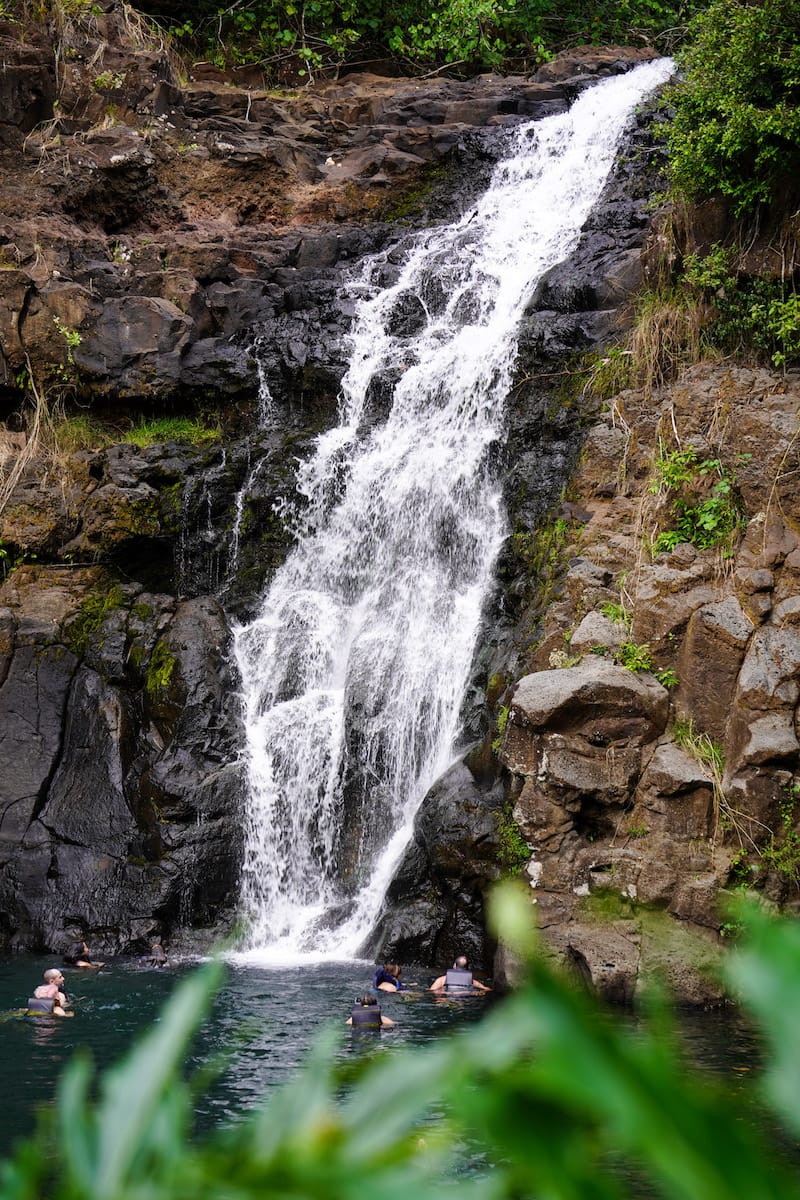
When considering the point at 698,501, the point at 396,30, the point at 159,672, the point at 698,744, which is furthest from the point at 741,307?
the point at 396,30

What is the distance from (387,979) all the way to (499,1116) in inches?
405

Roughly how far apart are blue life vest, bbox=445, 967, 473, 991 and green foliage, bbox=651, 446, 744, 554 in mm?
5010

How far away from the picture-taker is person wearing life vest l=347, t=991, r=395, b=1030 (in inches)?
366

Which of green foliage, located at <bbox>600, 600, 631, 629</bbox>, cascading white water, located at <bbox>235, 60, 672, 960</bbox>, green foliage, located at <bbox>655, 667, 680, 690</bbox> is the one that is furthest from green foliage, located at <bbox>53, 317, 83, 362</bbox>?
green foliage, located at <bbox>655, 667, 680, 690</bbox>

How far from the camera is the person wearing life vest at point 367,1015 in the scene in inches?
366

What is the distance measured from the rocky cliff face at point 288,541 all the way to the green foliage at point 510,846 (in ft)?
0.17

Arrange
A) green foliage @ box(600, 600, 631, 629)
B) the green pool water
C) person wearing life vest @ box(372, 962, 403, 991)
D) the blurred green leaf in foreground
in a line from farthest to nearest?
green foliage @ box(600, 600, 631, 629), person wearing life vest @ box(372, 962, 403, 991), the green pool water, the blurred green leaf in foreground

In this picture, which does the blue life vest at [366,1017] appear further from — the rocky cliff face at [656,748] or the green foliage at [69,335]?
the green foliage at [69,335]

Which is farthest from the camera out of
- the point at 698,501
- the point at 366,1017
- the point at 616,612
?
the point at 698,501

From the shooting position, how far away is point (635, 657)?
37.4 feet

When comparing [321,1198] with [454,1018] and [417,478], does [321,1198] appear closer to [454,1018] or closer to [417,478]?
[454,1018]

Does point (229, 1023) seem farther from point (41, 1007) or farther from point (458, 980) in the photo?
point (458, 980)

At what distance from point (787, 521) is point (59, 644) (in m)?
9.72

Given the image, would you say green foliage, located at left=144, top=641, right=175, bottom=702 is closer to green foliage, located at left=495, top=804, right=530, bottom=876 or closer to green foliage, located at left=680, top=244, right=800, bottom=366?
green foliage, located at left=495, top=804, right=530, bottom=876
